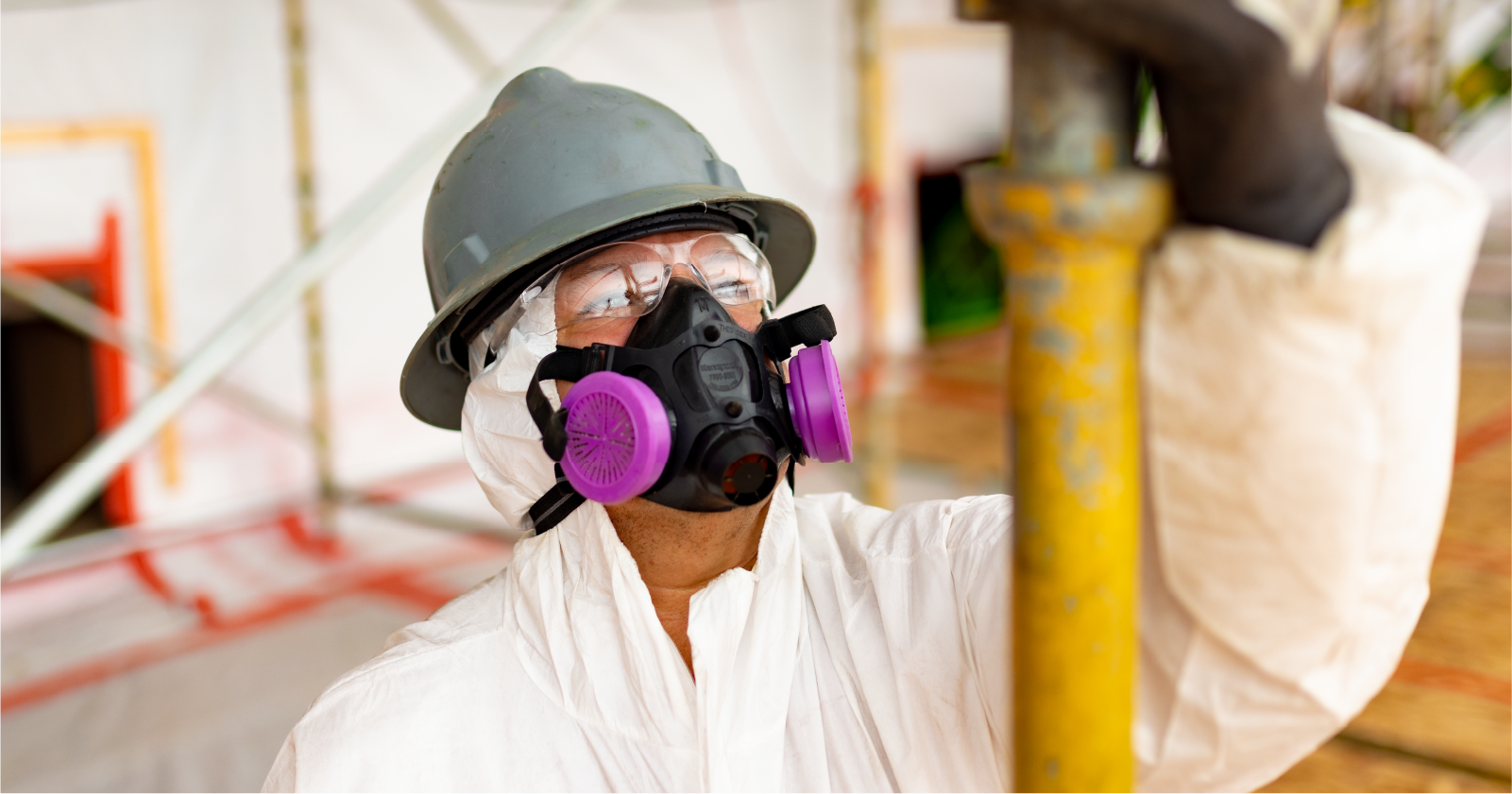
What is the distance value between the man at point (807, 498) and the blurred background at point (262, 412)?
0.96 metres

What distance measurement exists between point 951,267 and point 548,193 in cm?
630

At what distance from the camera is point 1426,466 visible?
2.51 feet

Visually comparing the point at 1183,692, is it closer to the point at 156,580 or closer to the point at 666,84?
the point at 156,580

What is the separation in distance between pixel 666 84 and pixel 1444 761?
12.9 feet

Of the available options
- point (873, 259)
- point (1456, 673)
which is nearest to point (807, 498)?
point (1456, 673)

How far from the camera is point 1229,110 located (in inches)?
24.6

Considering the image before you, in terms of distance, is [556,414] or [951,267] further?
[951,267]

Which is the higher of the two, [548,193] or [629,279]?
[548,193]

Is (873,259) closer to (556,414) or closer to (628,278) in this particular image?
(628,278)

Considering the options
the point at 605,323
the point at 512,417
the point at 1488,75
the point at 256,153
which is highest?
the point at 1488,75

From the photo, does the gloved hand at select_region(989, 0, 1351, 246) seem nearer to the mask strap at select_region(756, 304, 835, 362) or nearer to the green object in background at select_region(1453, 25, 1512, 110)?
the mask strap at select_region(756, 304, 835, 362)

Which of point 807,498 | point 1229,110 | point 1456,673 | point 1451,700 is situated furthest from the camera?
point 1456,673

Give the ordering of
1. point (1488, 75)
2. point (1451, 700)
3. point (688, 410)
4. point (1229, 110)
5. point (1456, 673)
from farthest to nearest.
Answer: point (1488, 75)
point (1456, 673)
point (1451, 700)
point (688, 410)
point (1229, 110)

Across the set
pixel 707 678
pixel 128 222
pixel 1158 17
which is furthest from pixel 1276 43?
pixel 128 222
